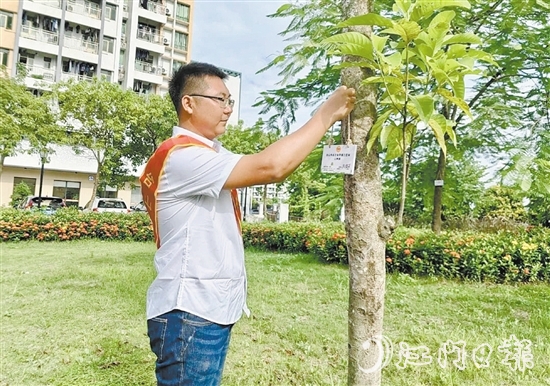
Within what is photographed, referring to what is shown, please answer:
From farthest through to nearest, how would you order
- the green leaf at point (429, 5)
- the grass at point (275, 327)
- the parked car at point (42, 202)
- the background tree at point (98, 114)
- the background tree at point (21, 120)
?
the parked car at point (42, 202), the background tree at point (98, 114), the background tree at point (21, 120), the grass at point (275, 327), the green leaf at point (429, 5)

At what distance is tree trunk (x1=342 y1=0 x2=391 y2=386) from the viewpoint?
4.62ft

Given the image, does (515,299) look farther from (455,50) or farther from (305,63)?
(455,50)

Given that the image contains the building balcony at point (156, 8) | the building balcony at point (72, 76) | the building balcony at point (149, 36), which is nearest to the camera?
the building balcony at point (72, 76)

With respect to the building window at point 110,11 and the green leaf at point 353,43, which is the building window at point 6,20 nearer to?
the building window at point 110,11

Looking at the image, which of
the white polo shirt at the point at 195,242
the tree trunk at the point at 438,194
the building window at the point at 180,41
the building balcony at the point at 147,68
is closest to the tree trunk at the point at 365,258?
the white polo shirt at the point at 195,242

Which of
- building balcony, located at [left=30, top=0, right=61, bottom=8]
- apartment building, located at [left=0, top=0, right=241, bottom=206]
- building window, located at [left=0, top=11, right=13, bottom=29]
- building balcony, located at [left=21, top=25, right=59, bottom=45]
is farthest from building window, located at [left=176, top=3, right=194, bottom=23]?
building window, located at [left=0, top=11, right=13, bottom=29]

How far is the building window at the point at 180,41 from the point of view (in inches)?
1162

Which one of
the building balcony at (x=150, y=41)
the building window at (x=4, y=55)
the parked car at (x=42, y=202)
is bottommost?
the parked car at (x=42, y=202)

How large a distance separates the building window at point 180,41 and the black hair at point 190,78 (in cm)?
3048

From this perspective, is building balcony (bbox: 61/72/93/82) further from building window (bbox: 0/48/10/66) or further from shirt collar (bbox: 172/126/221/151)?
shirt collar (bbox: 172/126/221/151)

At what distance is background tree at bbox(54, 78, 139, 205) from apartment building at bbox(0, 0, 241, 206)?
407 cm

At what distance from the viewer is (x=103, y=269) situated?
6.38 meters

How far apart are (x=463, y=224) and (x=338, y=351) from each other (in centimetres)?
817

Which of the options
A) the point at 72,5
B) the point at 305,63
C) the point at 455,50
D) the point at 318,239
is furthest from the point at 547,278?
the point at 72,5
